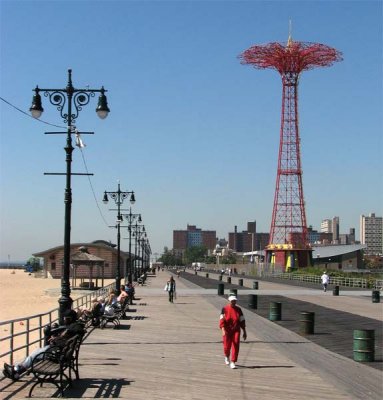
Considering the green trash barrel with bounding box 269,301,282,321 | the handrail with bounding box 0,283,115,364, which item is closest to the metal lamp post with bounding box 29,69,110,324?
the handrail with bounding box 0,283,115,364

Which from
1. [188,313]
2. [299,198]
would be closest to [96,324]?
[188,313]

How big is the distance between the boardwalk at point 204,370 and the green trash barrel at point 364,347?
33 cm

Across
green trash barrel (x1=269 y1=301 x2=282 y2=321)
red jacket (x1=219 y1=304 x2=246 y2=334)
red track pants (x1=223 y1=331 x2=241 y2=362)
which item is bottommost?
green trash barrel (x1=269 y1=301 x2=282 y2=321)

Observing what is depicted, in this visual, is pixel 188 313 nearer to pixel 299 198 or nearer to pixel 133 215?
pixel 133 215

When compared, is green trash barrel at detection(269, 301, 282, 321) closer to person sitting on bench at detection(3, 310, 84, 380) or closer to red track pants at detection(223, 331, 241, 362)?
red track pants at detection(223, 331, 241, 362)

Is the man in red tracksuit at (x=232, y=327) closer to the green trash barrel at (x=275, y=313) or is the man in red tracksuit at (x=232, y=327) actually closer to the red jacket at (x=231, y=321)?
the red jacket at (x=231, y=321)

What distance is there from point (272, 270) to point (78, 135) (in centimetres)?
8661

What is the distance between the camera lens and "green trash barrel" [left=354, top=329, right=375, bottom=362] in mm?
14195

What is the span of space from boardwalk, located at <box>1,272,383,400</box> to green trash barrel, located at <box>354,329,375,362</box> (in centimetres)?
33

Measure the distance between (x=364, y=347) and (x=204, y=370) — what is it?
12.7 ft

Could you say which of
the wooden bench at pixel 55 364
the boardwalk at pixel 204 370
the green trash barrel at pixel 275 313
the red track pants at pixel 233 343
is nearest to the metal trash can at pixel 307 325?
the boardwalk at pixel 204 370

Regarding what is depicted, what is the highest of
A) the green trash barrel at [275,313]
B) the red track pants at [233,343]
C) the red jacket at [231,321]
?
the red jacket at [231,321]

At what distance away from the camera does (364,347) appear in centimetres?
1423

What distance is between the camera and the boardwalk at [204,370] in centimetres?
1023
